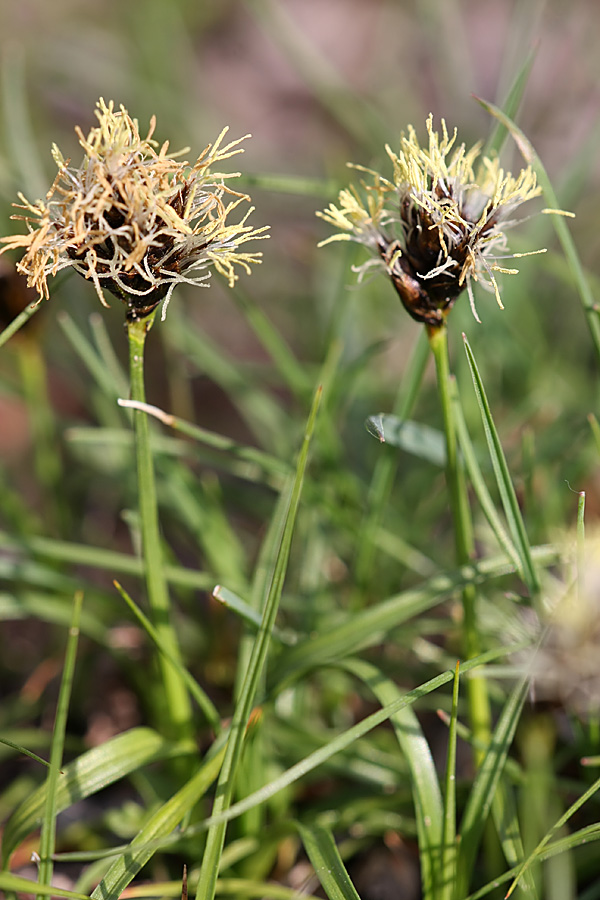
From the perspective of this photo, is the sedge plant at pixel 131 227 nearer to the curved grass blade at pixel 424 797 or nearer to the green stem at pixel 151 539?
the green stem at pixel 151 539

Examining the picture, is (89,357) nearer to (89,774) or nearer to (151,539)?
(151,539)

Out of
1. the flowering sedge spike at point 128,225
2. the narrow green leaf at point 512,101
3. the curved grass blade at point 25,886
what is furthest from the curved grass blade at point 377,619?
the narrow green leaf at point 512,101

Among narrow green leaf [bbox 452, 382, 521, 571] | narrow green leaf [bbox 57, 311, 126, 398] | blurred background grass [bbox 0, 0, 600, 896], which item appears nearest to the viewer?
narrow green leaf [bbox 452, 382, 521, 571]

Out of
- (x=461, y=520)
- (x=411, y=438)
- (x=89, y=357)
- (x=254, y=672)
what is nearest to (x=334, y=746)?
(x=254, y=672)

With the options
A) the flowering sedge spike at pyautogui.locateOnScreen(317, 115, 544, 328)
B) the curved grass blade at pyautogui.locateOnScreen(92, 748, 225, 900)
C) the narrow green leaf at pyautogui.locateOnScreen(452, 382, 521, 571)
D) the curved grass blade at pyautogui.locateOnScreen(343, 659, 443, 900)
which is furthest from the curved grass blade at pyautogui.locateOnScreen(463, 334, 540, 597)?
the curved grass blade at pyautogui.locateOnScreen(92, 748, 225, 900)

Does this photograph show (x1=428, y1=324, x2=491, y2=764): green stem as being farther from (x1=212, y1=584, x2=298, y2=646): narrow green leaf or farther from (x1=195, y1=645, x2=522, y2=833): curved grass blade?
(x1=212, y1=584, x2=298, y2=646): narrow green leaf
